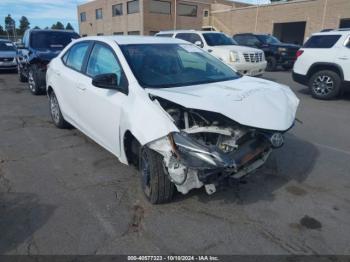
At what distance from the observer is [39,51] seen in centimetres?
976

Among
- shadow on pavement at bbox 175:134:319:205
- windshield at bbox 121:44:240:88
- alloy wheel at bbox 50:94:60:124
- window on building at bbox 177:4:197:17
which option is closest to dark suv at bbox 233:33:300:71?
shadow on pavement at bbox 175:134:319:205

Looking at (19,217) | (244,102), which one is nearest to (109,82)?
(244,102)

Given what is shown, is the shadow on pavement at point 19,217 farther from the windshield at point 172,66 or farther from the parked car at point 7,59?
the parked car at point 7,59

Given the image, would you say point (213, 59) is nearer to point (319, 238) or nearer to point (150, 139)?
point (150, 139)

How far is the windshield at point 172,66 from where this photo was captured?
3.77m

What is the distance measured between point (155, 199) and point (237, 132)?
1.11 metres

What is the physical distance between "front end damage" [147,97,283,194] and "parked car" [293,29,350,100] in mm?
6765

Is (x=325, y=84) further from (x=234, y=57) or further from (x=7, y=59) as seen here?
(x=7, y=59)

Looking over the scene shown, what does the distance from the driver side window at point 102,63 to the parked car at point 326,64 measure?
23.5ft

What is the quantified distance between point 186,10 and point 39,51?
35735 mm

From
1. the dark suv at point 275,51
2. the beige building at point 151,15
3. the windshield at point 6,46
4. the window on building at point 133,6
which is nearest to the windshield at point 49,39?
the windshield at point 6,46

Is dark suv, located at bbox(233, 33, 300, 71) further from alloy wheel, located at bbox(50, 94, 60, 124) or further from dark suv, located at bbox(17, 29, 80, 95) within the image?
alloy wheel, located at bbox(50, 94, 60, 124)

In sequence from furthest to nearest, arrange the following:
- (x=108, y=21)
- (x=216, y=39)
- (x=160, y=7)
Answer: (x=108, y=21)
(x=160, y=7)
(x=216, y=39)

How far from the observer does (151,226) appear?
3076mm
